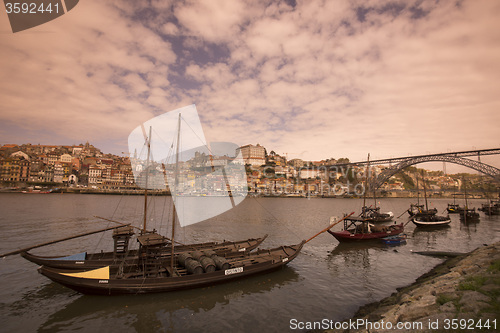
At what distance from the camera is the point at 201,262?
47.0 feet

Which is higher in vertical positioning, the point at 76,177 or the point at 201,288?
the point at 76,177

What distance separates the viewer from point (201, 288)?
45.2 ft

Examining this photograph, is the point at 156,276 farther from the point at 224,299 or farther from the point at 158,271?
the point at 224,299

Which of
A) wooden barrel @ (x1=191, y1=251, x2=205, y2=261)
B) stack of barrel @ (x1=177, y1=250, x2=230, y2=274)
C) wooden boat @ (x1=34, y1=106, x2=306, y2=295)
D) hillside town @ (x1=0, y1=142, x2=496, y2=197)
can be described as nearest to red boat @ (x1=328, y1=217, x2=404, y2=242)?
wooden boat @ (x1=34, y1=106, x2=306, y2=295)

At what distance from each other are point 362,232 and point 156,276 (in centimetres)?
2225

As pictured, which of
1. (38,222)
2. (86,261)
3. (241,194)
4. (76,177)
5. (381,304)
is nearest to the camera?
(381,304)

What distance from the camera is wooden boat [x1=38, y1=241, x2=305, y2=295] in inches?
455

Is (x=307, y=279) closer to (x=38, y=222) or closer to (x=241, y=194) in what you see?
(x=38, y=222)

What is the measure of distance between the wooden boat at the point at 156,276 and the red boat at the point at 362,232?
11489mm

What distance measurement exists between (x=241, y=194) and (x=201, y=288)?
121283 mm

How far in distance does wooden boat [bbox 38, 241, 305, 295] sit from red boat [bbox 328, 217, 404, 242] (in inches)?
452

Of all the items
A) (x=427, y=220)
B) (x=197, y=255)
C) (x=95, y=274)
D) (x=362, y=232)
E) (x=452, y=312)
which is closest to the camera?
(x=452, y=312)

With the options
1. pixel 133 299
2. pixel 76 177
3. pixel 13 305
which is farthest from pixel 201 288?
pixel 76 177

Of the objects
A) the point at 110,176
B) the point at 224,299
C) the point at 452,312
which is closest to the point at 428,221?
the point at 452,312
